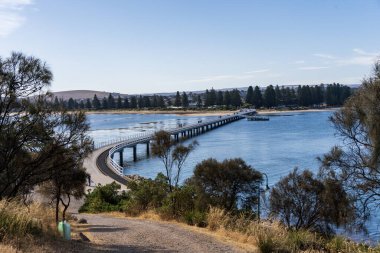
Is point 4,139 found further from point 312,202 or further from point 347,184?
point 312,202

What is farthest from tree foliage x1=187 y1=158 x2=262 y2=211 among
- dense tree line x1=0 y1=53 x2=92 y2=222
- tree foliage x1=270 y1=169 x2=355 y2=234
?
dense tree line x1=0 y1=53 x2=92 y2=222

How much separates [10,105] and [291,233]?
8.01 metres

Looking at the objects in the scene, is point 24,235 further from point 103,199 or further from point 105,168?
point 105,168

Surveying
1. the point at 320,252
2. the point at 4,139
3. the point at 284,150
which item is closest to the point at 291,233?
the point at 320,252

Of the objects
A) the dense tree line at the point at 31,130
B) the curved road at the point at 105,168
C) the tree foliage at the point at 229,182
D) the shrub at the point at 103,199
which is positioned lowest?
the curved road at the point at 105,168

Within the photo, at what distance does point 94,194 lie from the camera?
34.2 m

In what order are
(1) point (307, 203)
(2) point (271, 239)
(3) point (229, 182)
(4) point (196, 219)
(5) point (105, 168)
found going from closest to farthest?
(2) point (271, 239) → (4) point (196, 219) → (1) point (307, 203) → (3) point (229, 182) → (5) point (105, 168)

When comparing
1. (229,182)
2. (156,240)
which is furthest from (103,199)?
(156,240)

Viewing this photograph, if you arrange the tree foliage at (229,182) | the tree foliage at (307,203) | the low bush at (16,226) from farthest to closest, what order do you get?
the tree foliage at (229,182) < the tree foliage at (307,203) < the low bush at (16,226)

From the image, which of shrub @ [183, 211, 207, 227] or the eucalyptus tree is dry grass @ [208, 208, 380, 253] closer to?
shrub @ [183, 211, 207, 227]

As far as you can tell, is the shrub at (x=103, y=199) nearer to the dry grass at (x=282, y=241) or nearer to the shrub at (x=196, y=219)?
the shrub at (x=196, y=219)

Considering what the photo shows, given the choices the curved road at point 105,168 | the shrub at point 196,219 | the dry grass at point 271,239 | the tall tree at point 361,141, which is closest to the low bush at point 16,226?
the dry grass at point 271,239

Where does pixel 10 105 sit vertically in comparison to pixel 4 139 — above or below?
above

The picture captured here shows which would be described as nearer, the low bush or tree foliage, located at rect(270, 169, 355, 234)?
the low bush
